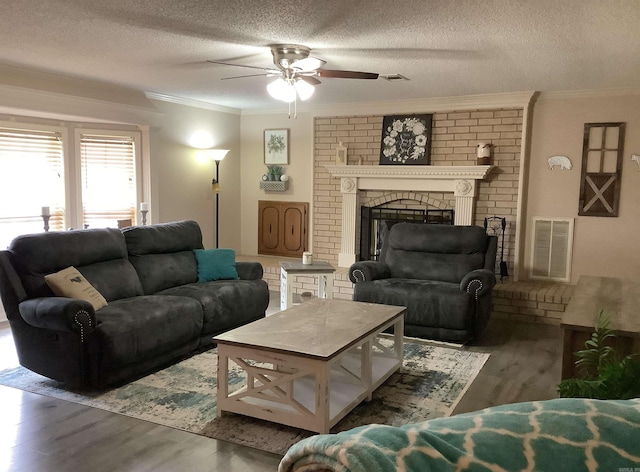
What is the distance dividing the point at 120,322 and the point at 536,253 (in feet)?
14.1

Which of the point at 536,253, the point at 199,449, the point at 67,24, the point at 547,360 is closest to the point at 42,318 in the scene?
the point at 199,449

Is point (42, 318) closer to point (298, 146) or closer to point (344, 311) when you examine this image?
point (344, 311)

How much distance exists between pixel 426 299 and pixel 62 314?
9.09ft

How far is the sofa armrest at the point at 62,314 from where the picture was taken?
128 inches

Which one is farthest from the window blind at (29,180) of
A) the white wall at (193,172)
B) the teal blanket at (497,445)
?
the teal blanket at (497,445)

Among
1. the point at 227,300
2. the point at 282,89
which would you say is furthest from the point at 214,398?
the point at 282,89

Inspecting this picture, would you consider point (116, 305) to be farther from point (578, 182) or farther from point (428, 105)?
point (578, 182)

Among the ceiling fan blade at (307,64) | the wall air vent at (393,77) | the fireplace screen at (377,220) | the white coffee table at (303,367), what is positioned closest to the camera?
the white coffee table at (303,367)

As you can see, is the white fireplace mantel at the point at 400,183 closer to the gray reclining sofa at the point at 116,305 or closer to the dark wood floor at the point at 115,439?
the gray reclining sofa at the point at 116,305

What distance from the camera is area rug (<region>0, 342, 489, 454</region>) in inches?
115

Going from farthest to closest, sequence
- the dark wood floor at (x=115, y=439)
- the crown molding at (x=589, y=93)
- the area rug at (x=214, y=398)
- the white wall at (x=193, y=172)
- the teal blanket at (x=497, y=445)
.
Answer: the white wall at (x=193, y=172)
the crown molding at (x=589, y=93)
the area rug at (x=214, y=398)
the dark wood floor at (x=115, y=439)
the teal blanket at (x=497, y=445)

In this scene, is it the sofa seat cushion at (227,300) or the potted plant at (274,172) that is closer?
the sofa seat cushion at (227,300)

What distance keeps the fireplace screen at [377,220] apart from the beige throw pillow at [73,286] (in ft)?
11.5

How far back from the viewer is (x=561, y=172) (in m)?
5.59
